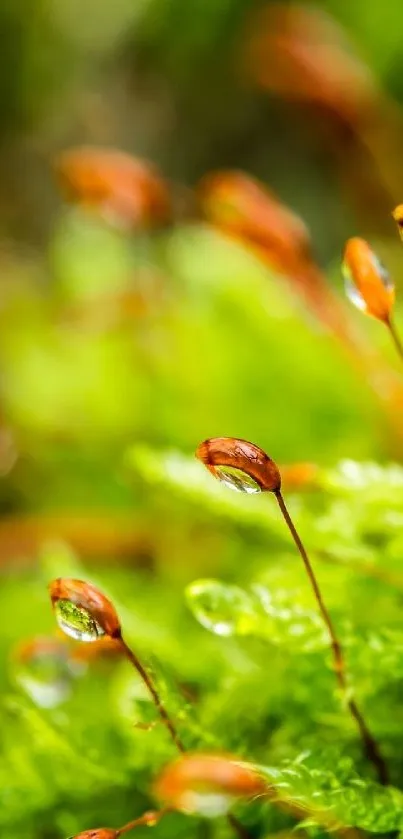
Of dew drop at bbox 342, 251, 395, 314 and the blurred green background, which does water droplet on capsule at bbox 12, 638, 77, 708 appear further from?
dew drop at bbox 342, 251, 395, 314

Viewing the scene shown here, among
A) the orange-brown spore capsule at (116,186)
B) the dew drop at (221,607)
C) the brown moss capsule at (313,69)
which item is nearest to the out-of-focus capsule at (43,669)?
the dew drop at (221,607)

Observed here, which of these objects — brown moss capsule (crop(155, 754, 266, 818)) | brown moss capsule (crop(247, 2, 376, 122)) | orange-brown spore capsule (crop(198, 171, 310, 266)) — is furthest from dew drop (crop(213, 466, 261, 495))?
brown moss capsule (crop(247, 2, 376, 122))

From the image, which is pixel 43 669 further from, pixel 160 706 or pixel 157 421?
pixel 157 421

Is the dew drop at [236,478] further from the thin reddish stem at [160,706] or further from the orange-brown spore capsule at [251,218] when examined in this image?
the orange-brown spore capsule at [251,218]

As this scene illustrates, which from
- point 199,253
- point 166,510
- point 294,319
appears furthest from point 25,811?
point 199,253

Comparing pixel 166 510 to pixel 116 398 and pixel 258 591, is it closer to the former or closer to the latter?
pixel 116 398
